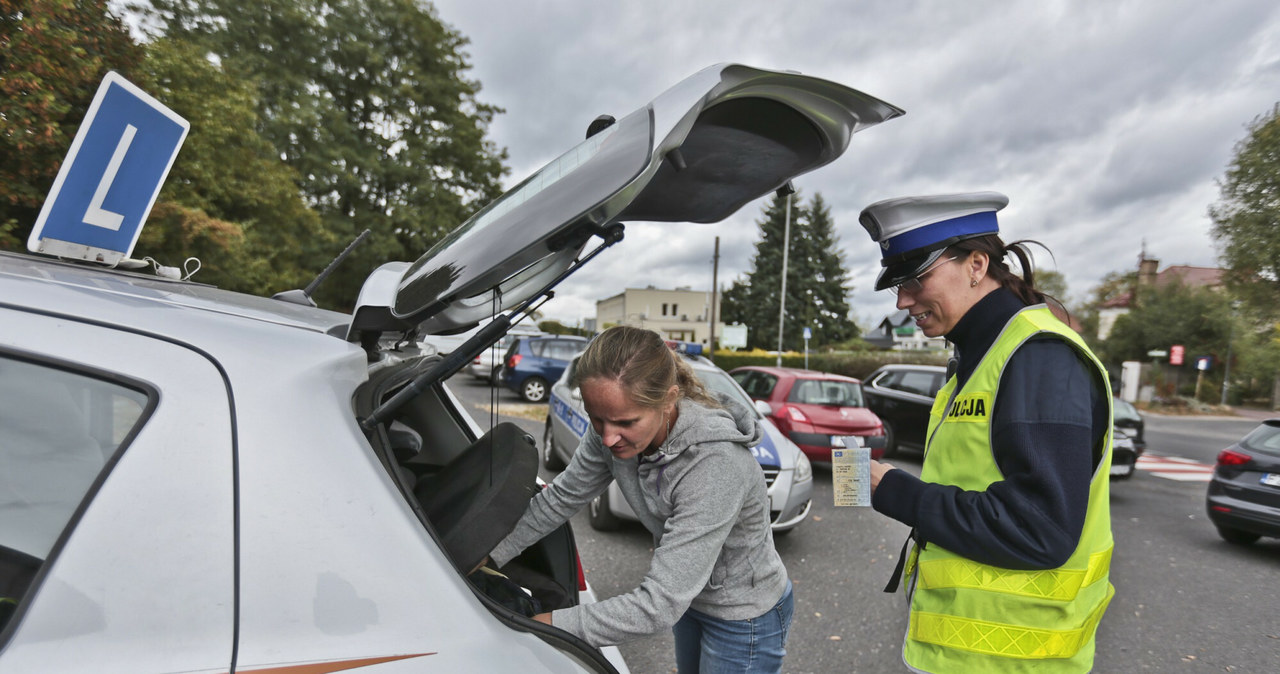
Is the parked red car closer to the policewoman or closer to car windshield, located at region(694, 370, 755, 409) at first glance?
car windshield, located at region(694, 370, 755, 409)

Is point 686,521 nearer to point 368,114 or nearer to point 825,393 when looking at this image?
point 825,393

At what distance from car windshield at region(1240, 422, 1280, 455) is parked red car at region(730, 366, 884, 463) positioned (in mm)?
3350

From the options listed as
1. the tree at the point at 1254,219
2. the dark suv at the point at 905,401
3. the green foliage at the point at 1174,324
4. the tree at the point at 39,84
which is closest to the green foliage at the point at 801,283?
the green foliage at the point at 1174,324

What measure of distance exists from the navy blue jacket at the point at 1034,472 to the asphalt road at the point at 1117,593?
7.73ft

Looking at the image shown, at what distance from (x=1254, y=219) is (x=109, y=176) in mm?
26052

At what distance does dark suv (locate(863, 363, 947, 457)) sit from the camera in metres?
9.84

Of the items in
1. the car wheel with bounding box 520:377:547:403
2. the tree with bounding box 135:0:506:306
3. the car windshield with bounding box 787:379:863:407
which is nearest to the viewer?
the car windshield with bounding box 787:379:863:407

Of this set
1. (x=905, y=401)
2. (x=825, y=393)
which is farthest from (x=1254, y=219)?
(x=825, y=393)

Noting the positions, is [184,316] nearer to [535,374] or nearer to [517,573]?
[517,573]

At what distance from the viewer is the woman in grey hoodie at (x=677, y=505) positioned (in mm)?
1287

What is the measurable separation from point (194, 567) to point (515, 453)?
0.67 m

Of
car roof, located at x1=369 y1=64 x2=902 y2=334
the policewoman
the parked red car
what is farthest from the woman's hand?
the parked red car

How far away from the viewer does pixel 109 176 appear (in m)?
1.95

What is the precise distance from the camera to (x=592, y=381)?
1.38 m
